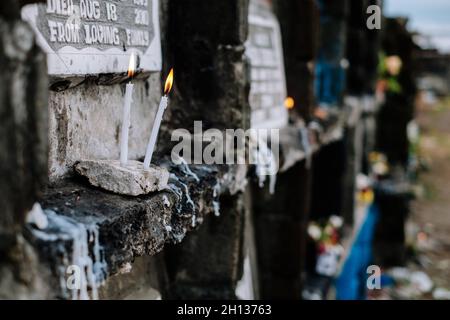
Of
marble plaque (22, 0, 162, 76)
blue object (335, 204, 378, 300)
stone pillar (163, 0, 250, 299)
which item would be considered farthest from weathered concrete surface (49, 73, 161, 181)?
blue object (335, 204, 378, 300)

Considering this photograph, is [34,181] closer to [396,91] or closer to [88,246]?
[88,246]

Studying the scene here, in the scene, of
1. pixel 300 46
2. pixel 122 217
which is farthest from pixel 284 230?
pixel 122 217

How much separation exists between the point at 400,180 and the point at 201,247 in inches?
245

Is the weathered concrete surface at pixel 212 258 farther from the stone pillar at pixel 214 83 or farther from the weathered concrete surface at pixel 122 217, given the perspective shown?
the weathered concrete surface at pixel 122 217

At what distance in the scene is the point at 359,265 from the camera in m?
6.67

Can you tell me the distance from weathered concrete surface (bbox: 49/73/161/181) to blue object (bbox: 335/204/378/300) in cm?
344

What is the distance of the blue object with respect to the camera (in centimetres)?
566

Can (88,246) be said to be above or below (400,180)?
above

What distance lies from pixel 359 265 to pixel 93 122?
5.32m

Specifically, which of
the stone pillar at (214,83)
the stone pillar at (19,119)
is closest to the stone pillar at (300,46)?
the stone pillar at (214,83)

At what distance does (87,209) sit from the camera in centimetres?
151

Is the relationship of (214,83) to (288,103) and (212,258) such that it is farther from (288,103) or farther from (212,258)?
(288,103)
